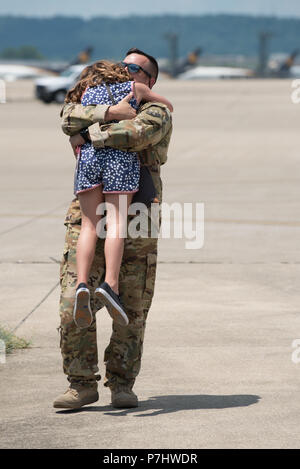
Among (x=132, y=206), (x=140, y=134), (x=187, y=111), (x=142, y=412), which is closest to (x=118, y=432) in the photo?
(x=142, y=412)

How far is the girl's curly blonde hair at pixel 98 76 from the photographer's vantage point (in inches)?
231

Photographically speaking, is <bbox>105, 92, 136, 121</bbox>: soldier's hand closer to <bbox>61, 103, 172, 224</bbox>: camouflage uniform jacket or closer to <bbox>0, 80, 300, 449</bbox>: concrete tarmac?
<bbox>61, 103, 172, 224</bbox>: camouflage uniform jacket

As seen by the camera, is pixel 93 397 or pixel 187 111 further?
pixel 187 111

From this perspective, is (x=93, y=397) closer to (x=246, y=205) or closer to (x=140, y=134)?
(x=140, y=134)

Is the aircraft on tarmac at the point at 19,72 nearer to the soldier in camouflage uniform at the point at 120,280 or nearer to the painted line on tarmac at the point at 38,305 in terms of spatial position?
the painted line on tarmac at the point at 38,305

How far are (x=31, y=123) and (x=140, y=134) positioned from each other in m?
36.7

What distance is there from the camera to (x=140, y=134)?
18.7ft

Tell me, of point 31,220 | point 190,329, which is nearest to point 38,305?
point 190,329

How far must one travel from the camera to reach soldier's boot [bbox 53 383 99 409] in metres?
5.92

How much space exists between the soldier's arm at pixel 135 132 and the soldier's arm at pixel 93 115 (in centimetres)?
4

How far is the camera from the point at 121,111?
576cm

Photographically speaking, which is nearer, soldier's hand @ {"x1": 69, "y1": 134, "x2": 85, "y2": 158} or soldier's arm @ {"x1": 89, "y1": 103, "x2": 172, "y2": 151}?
soldier's arm @ {"x1": 89, "y1": 103, "x2": 172, "y2": 151}

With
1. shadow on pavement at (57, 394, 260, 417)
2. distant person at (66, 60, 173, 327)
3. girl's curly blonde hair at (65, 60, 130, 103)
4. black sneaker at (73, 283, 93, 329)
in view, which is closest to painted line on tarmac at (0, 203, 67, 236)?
shadow on pavement at (57, 394, 260, 417)

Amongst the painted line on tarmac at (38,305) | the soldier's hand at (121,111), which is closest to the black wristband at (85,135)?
the soldier's hand at (121,111)
